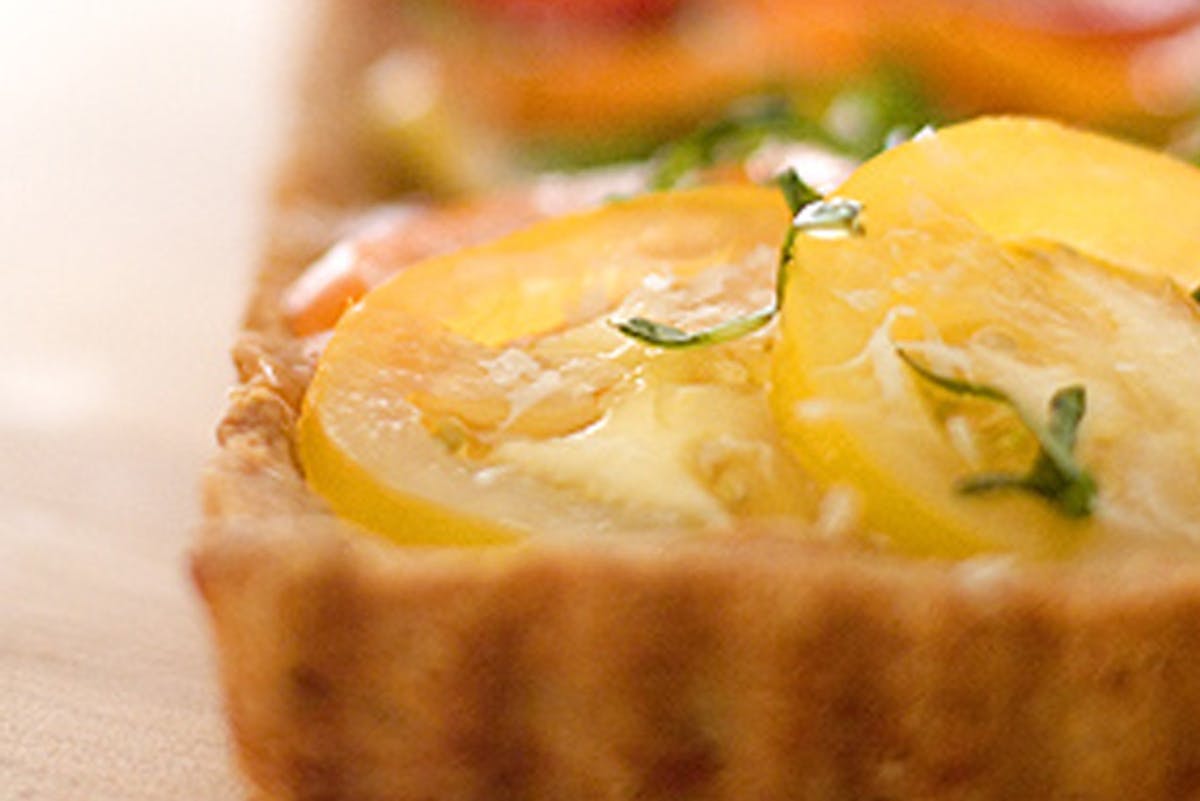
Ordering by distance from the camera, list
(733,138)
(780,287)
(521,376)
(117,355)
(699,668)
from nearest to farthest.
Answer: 1. (699,668)
2. (780,287)
3. (521,376)
4. (733,138)
5. (117,355)

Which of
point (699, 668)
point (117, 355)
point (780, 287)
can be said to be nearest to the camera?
point (699, 668)

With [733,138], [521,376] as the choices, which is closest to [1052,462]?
[521,376]

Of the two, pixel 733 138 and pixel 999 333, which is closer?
pixel 999 333

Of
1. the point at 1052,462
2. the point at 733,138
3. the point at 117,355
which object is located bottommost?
the point at 117,355

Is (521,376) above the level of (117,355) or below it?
above

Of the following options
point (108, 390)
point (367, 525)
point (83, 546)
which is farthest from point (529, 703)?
point (108, 390)

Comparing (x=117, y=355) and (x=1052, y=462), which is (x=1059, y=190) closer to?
(x=1052, y=462)

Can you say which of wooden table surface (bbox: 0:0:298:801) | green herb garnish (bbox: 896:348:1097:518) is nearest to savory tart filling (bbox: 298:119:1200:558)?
green herb garnish (bbox: 896:348:1097:518)

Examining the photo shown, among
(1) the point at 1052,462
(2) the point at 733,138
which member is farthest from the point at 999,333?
(2) the point at 733,138
